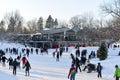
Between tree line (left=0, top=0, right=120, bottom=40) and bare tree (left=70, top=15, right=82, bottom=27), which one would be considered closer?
tree line (left=0, top=0, right=120, bottom=40)

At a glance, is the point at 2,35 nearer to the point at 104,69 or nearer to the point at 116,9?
the point at 116,9

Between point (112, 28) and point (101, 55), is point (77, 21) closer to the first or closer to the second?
point (112, 28)

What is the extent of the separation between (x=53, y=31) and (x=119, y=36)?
1399 inches

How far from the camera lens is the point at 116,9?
5016cm

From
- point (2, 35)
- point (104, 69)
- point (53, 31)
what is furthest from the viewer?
point (2, 35)

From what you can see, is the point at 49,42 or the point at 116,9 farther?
the point at 49,42

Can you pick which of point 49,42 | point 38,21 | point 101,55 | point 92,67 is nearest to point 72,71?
point 92,67

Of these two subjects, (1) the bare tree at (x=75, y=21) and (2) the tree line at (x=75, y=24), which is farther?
(1) the bare tree at (x=75, y=21)

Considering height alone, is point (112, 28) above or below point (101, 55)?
above

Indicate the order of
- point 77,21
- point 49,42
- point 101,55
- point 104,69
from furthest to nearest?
point 77,21 → point 49,42 → point 101,55 → point 104,69

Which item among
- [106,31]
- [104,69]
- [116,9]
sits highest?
[116,9]

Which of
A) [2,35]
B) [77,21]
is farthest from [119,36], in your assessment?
[77,21]

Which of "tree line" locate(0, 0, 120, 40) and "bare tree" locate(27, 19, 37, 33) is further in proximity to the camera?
Answer: "bare tree" locate(27, 19, 37, 33)

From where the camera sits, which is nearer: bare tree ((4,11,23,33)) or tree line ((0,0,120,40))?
tree line ((0,0,120,40))
